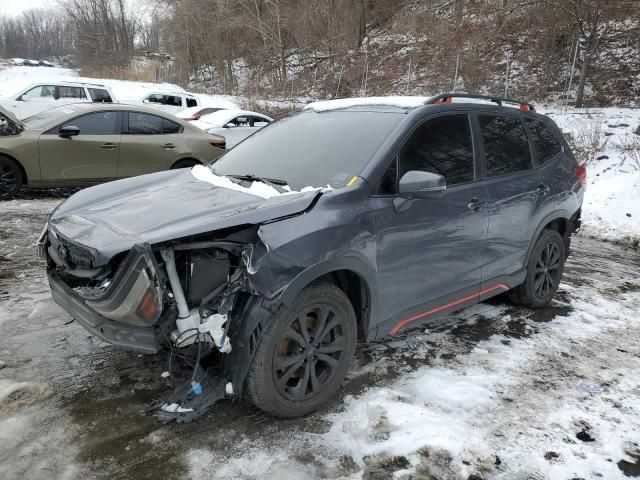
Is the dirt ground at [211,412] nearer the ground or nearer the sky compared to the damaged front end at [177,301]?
nearer the ground

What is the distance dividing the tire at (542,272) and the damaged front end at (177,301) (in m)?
3.01

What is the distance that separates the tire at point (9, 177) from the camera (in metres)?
7.57

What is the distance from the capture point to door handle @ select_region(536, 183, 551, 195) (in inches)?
178

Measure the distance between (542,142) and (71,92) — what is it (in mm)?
15636

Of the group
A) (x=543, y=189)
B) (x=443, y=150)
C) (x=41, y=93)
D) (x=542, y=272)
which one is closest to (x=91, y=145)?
(x=443, y=150)

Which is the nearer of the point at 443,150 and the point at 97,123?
the point at 443,150

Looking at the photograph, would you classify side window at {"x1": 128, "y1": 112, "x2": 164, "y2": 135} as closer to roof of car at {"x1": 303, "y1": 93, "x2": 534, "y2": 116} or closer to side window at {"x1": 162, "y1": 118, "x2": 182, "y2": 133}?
side window at {"x1": 162, "y1": 118, "x2": 182, "y2": 133}

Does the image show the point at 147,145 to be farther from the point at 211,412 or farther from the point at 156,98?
the point at 156,98

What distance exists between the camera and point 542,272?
192 inches

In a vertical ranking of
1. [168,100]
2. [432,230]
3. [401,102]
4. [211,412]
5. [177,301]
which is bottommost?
[211,412]

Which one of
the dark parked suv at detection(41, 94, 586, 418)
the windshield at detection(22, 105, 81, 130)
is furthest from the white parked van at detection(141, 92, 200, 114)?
the dark parked suv at detection(41, 94, 586, 418)

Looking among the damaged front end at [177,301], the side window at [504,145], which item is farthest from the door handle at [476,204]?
the damaged front end at [177,301]

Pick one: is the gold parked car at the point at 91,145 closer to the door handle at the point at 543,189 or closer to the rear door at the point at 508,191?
the rear door at the point at 508,191

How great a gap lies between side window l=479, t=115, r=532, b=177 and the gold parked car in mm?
5991
